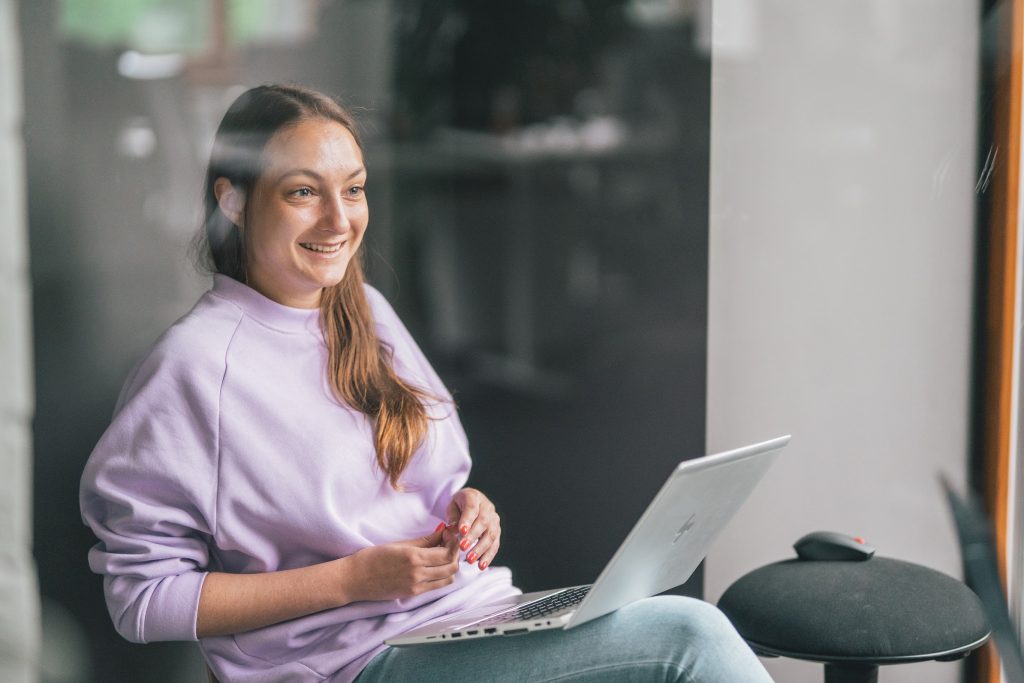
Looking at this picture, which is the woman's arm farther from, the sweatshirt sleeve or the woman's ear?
the woman's ear

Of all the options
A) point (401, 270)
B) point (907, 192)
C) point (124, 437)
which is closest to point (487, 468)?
point (401, 270)

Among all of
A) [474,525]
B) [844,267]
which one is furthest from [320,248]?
[844,267]

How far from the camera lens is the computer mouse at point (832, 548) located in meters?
1.95

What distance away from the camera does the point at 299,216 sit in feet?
5.35

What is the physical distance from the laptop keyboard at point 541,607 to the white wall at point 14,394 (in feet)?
2.82

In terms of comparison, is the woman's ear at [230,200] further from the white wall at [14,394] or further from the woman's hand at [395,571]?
the woman's hand at [395,571]

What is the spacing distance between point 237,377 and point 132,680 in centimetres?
74

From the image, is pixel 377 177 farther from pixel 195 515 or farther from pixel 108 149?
pixel 195 515

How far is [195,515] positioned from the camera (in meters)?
1.47

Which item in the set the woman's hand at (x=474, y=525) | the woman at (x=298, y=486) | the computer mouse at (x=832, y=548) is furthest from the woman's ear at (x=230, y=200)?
the computer mouse at (x=832, y=548)

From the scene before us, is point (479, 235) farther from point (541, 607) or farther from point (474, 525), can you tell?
point (541, 607)

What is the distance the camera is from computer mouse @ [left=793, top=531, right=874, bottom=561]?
1.95 meters

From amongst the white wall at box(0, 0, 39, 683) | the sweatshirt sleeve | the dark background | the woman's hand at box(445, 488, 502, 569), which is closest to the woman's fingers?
the woman's hand at box(445, 488, 502, 569)

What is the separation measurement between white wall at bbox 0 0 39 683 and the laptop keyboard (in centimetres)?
86
